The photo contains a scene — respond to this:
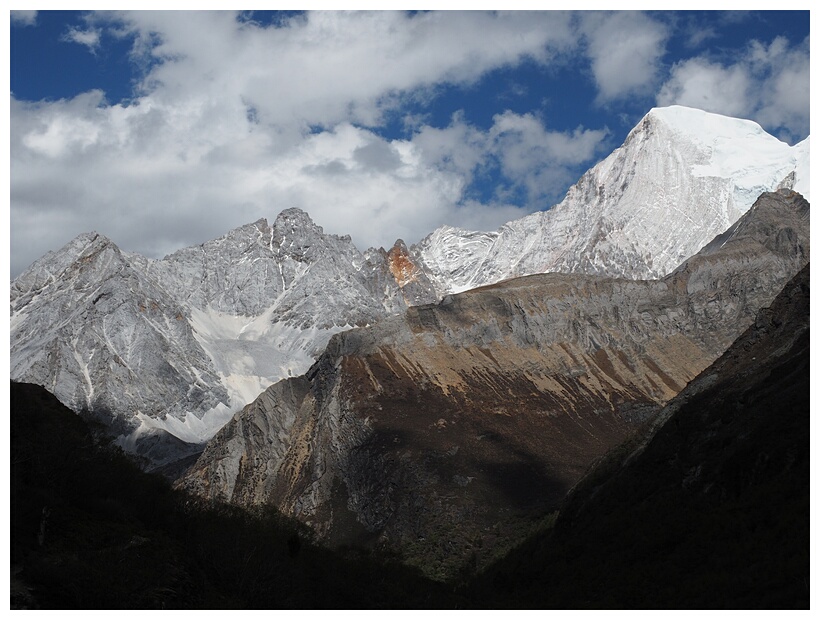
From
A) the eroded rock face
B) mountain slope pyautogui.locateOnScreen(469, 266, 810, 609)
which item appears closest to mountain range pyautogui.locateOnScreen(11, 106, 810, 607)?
mountain slope pyautogui.locateOnScreen(469, 266, 810, 609)

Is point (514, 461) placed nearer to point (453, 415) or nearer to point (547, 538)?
point (453, 415)

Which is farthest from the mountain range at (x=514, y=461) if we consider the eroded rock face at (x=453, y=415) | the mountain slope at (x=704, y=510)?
the eroded rock face at (x=453, y=415)

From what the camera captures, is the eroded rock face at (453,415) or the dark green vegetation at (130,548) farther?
the eroded rock face at (453,415)

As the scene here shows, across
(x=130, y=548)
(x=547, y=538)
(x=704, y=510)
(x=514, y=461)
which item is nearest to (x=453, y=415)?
(x=514, y=461)

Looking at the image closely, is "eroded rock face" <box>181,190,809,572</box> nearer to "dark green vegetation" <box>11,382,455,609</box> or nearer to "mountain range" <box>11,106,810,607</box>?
"mountain range" <box>11,106,810,607</box>

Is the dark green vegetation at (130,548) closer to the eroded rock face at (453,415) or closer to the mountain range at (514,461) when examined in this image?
the mountain range at (514,461)

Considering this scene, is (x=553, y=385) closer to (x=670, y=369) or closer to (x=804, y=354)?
(x=670, y=369)

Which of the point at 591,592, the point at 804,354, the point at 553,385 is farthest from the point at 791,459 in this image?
the point at 553,385
